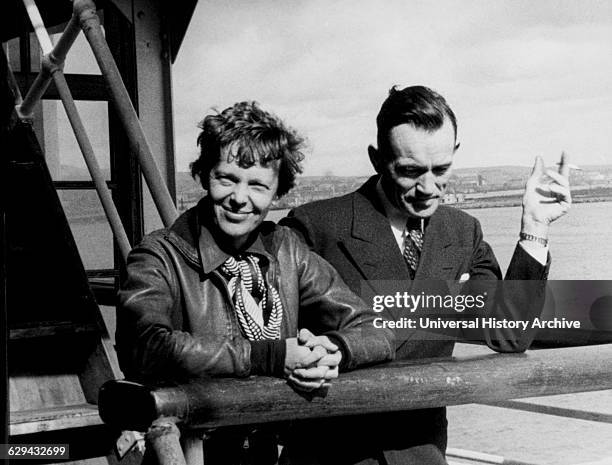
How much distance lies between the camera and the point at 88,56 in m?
3.78

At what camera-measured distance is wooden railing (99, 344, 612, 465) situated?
131cm

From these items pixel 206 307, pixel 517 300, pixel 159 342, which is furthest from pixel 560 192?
pixel 159 342

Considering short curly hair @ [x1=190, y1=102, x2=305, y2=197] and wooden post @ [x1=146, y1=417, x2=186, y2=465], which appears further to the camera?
short curly hair @ [x1=190, y1=102, x2=305, y2=197]

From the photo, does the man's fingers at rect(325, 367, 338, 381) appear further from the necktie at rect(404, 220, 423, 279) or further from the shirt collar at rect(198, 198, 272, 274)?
the necktie at rect(404, 220, 423, 279)

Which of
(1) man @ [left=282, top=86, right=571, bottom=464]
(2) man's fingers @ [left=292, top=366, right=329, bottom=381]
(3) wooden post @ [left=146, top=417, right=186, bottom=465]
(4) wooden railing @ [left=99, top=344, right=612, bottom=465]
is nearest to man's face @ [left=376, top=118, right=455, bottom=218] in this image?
(1) man @ [left=282, top=86, right=571, bottom=464]

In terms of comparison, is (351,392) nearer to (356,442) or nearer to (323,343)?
(323,343)

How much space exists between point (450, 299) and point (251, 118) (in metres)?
0.56

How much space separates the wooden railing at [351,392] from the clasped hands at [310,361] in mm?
19

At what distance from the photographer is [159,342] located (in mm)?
1427

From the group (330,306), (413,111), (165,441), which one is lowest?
(165,441)

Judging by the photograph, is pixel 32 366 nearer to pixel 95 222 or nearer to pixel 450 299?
pixel 450 299

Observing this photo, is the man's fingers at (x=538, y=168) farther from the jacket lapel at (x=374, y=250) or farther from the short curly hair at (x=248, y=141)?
the short curly hair at (x=248, y=141)

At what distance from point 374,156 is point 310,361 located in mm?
537

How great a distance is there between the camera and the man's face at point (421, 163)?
5.58 feet
